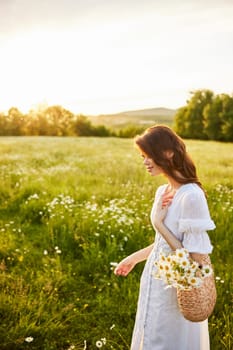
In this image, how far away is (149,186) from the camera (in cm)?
828

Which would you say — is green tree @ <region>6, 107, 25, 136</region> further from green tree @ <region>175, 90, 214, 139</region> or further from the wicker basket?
the wicker basket

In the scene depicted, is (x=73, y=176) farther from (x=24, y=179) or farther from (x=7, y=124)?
(x=7, y=124)

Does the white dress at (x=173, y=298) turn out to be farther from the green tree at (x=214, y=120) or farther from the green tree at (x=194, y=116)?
the green tree at (x=194, y=116)

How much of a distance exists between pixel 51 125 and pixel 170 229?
158ft

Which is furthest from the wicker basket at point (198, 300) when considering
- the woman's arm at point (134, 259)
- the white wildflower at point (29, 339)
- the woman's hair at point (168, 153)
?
the white wildflower at point (29, 339)

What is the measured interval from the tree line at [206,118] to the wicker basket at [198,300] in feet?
103

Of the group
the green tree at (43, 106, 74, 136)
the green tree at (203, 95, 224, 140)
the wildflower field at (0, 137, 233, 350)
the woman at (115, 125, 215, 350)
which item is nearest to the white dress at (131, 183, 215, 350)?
the woman at (115, 125, 215, 350)

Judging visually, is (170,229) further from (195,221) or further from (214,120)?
(214,120)

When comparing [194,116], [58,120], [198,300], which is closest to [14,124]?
[58,120]

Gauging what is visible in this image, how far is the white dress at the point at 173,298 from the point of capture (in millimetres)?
2600

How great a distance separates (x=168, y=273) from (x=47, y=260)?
10.8 ft

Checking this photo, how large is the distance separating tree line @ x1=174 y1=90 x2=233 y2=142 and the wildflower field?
87.2ft

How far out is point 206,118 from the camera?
40188mm

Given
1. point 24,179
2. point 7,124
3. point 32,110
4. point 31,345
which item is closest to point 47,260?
point 31,345
